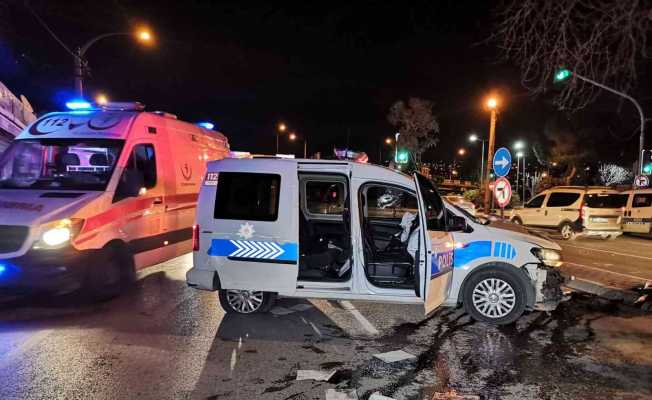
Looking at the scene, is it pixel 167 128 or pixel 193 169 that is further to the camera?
pixel 193 169

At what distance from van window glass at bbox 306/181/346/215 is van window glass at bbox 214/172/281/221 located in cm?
172

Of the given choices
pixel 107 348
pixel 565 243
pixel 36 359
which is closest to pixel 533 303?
Answer: pixel 107 348

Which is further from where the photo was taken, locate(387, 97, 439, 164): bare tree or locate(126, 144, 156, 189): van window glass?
locate(387, 97, 439, 164): bare tree

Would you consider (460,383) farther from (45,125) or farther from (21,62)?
(21,62)

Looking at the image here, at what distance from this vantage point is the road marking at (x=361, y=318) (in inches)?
244

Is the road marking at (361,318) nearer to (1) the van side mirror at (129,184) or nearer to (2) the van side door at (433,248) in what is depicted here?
(2) the van side door at (433,248)

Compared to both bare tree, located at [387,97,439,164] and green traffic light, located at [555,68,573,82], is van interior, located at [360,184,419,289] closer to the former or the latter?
green traffic light, located at [555,68,573,82]

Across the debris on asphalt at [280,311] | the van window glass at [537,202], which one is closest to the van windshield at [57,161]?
the debris on asphalt at [280,311]

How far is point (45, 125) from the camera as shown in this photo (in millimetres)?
8141

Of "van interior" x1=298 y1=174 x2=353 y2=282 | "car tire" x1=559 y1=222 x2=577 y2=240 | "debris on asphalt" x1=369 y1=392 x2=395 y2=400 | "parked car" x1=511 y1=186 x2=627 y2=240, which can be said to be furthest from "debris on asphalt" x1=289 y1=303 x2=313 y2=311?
"car tire" x1=559 y1=222 x2=577 y2=240

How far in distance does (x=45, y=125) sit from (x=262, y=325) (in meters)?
5.07

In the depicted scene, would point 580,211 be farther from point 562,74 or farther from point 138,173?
point 138,173

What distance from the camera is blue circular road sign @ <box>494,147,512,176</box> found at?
41.3 ft

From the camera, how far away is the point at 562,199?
17328 millimetres
